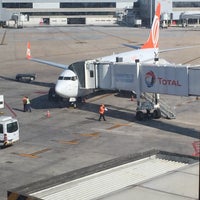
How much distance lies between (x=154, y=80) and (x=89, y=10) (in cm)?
15645

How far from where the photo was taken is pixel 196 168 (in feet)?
58.0

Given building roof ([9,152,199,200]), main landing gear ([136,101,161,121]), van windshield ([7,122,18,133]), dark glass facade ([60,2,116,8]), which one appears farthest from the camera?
dark glass facade ([60,2,116,8])

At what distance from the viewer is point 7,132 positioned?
3803 centimetres

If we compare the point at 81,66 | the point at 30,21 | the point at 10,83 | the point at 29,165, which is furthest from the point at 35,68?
the point at 30,21

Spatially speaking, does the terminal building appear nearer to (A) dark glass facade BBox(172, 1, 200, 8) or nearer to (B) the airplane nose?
(A) dark glass facade BBox(172, 1, 200, 8)

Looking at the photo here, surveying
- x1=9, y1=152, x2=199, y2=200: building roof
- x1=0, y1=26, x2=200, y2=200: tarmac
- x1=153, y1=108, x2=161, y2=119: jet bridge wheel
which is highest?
x1=9, y1=152, x2=199, y2=200: building roof

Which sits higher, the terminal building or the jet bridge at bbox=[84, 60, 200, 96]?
the terminal building

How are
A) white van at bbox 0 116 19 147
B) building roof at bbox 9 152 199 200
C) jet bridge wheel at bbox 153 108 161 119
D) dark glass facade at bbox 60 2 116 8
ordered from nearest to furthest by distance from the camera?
building roof at bbox 9 152 199 200 < white van at bbox 0 116 19 147 < jet bridge wheel at bbox 153 108 161 119 < dark glass facade at bbox 60 2 116 8

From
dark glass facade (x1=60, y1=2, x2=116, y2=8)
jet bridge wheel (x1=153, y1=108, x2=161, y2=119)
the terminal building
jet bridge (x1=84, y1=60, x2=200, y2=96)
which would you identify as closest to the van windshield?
jet bridge (x1=84, y1=60, x2=200, y2=96)

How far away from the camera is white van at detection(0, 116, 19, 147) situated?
3784cm

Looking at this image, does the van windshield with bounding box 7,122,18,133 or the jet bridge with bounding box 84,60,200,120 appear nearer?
the van windshield with bounding box 7,122,18,133

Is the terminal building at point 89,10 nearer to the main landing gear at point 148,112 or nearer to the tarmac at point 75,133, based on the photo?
the tarmac at point 75,133

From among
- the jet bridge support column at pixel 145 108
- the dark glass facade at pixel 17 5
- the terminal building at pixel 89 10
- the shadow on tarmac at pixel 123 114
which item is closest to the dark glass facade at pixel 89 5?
the terminal building at pixel 89 10

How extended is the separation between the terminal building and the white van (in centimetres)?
14527
